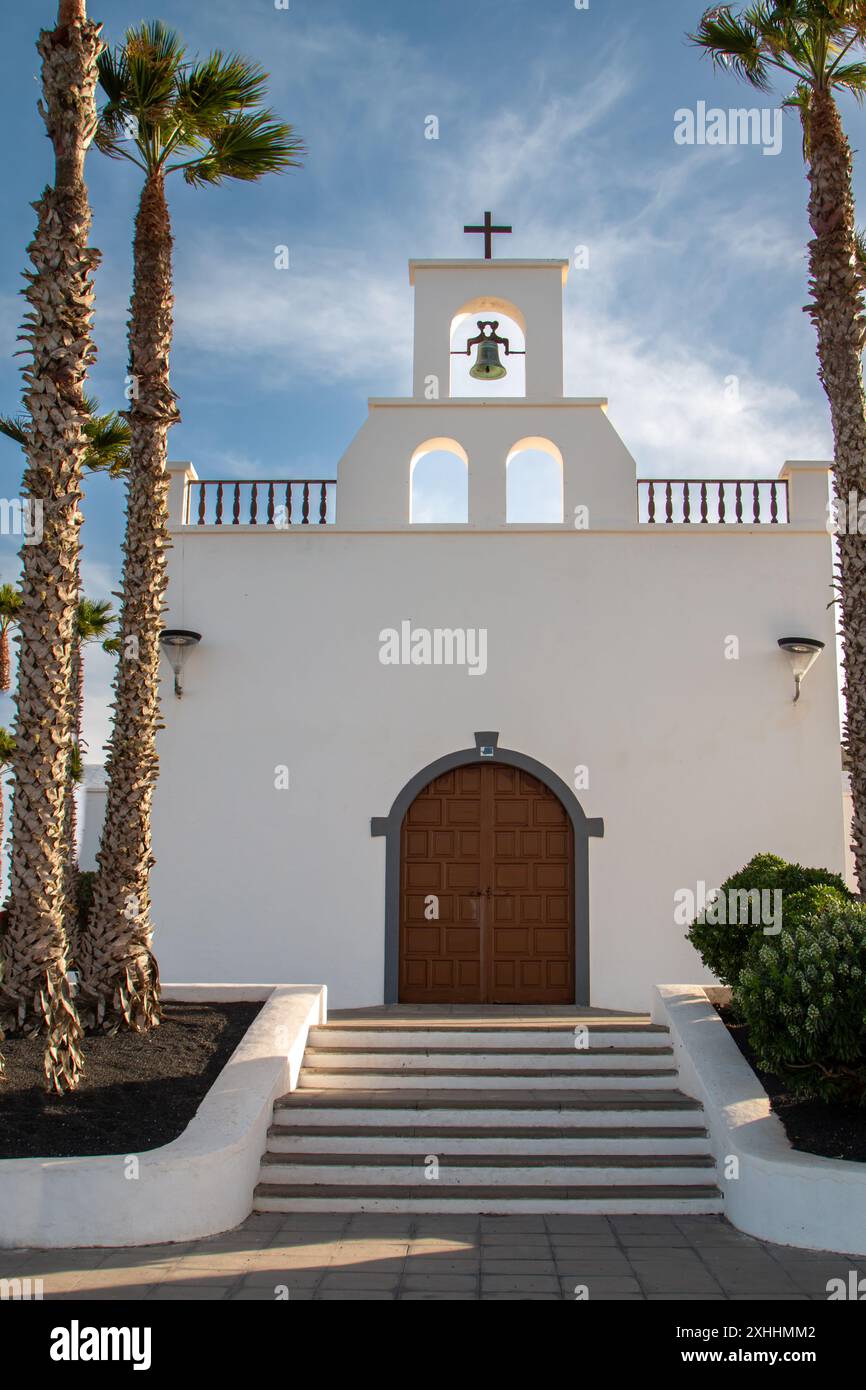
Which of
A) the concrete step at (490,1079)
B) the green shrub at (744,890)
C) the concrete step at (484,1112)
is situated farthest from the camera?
the green shrub at (744,890)

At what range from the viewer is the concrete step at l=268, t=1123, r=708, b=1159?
7.12 meters

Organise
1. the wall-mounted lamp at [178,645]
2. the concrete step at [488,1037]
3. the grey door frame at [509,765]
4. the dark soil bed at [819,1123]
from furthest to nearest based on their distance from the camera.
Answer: the wall-mounted lamp at [178,645] < the grey door frame at [509,765] < the concrete step at [488,1037] < the dark soil bed at [819,1123]

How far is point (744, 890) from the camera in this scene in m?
8.83

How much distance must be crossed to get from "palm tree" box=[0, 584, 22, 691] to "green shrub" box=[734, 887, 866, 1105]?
1750 cm

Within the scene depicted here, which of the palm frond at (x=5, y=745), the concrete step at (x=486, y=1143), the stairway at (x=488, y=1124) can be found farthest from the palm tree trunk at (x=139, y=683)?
the palm frond at (x=5, y=745)

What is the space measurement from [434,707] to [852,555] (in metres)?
4.39

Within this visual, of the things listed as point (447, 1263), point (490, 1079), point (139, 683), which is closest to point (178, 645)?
point (139, 683)

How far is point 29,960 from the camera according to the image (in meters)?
7.26

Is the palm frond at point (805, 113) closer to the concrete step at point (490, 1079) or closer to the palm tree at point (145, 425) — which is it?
the palm tree at point (145, 425)

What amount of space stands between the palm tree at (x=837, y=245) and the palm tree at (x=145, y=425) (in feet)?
13.8

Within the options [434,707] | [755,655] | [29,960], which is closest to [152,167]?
[434,707]

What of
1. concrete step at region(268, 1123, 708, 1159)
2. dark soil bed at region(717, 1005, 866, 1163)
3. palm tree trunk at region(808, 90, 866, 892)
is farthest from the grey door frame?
concrete step at region(268, 1123, 708, 1159)

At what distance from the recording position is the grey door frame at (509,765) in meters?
10.8

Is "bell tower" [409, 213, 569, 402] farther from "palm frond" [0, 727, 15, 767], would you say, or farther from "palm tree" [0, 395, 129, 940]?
"palm frond" [0, 727, 15, 767]
